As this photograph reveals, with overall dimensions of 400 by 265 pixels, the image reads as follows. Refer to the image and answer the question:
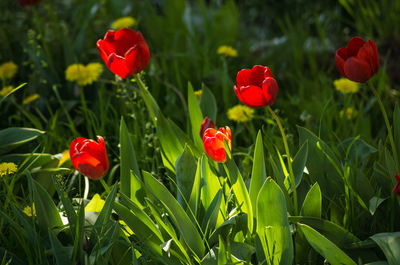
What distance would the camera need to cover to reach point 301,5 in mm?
3557

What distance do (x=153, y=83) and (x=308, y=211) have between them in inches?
44.6

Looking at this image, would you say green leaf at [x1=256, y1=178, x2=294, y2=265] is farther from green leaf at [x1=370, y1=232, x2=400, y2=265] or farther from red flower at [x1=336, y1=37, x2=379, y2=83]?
red flower at [x1=336, y1=37, x2=379, y2=83]

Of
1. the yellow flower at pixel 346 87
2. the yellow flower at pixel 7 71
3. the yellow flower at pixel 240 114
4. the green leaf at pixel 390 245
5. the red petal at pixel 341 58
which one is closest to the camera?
the green leaf at pixel 390 245

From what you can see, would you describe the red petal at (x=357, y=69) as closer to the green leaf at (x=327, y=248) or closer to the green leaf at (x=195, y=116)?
the green leaf at (x=327, y=248)

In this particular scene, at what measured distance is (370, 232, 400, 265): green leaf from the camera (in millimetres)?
1092

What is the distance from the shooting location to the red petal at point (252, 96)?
43.7 inches

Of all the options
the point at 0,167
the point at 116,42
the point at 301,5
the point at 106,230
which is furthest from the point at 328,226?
the point at 301,5

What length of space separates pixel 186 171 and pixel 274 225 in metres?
0.29

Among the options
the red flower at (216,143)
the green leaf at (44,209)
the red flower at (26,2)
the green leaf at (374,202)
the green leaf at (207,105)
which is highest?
the red flower at (26,2)

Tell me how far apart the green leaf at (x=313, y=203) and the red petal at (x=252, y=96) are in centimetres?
24

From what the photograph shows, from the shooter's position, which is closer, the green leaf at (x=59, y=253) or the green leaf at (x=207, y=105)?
the green leaf at (x=59, y=253)

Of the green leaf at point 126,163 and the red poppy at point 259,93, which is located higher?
the red poppy at point 259,93

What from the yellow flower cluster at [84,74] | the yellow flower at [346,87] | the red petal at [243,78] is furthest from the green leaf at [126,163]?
the yellow flower at [346,87]

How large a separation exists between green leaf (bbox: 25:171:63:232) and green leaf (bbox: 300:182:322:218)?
58 centimetres
